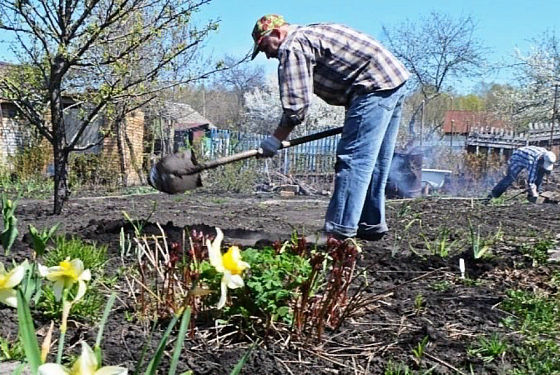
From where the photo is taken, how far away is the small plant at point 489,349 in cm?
202

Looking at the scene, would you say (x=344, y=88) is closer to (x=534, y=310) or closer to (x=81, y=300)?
(x=534, y=310)

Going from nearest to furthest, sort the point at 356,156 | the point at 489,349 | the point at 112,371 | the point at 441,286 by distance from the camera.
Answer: the point at 112,371 → the point at 489,349 → the point at 441,286 → the point at 356,156

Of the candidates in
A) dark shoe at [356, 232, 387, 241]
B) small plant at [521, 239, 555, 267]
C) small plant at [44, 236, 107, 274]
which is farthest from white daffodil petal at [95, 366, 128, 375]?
dark shoe at [356, 232, 387, 241]

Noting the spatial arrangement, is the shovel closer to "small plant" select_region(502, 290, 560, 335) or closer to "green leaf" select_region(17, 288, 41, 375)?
"small plant" select_region(502, 290, 560, 335)

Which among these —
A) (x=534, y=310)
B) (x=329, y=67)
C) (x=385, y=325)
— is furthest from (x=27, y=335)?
(x=329, y=67)

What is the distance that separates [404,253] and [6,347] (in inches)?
99.6

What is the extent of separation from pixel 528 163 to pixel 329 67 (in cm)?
916

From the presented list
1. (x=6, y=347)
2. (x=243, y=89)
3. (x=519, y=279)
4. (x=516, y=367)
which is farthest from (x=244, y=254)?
(x=243, y=89)

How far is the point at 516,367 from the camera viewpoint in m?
1.97

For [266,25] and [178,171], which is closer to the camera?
[266,25]

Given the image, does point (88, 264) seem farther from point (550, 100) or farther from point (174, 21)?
point (550, 100)

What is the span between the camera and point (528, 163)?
11906 mm

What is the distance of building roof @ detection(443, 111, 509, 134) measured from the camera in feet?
96.5

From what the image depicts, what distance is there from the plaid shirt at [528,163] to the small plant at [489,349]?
1031 cm
